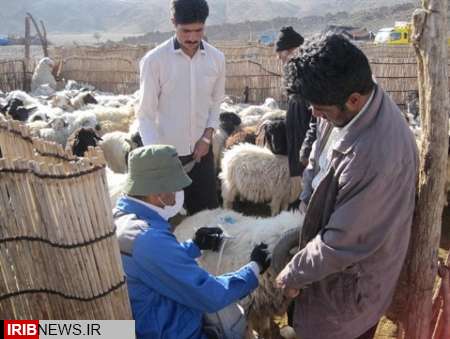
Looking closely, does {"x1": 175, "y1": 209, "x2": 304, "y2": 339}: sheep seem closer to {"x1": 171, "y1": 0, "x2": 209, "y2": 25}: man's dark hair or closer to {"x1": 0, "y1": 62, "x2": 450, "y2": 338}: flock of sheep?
{"x1": 0, "y1": 62, "x2": 450, "y2": 338}: flock of sheep

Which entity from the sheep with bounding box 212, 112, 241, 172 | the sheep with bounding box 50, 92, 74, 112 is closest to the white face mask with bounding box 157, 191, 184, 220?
the sheep with bounding box 212, 112, 241, 172

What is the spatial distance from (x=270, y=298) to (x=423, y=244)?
54.3 inches

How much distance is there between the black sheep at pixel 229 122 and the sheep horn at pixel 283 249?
5.13 m

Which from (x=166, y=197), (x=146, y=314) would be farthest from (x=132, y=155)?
(x=146, y=314)

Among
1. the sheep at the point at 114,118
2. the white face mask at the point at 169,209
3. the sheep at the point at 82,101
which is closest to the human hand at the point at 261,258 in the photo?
the white face mask at the point at 169,209

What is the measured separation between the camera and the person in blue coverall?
2.39 metres

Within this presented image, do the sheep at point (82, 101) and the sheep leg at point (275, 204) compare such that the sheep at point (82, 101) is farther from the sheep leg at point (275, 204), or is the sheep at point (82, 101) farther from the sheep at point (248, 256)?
the sheep at point (248, 256)

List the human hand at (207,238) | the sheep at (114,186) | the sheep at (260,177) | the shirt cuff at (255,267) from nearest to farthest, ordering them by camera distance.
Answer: the shirt cuff at (255,267), the human hand at (207,238), the sheep at (114,186), the sheep at (260,177)

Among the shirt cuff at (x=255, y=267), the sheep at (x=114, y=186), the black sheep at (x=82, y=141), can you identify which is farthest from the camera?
the black sheep at (x=82, y=141)

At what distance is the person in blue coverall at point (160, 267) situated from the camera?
2.39m

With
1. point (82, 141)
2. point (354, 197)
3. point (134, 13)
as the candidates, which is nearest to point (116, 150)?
point (82, 141)

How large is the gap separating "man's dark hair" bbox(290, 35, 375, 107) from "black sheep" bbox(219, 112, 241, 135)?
6.14m

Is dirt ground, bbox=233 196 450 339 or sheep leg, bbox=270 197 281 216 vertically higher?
sheep leg, bbox=270 197 281 216

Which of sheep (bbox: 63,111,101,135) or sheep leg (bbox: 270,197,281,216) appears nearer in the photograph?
sheep leg (bbox: 270,197,281,216)
